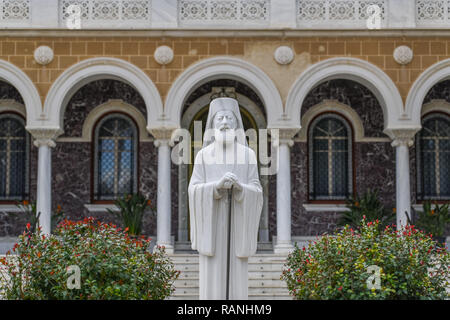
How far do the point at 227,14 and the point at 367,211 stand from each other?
17.9ft

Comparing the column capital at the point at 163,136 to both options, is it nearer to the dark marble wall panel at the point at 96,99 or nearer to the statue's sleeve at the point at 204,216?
the dark marble wall panel at the point at 96,99

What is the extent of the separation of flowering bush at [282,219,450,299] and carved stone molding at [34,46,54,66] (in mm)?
8255

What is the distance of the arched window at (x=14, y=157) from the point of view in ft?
53.9

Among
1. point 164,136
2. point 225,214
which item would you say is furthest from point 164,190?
point 225,214

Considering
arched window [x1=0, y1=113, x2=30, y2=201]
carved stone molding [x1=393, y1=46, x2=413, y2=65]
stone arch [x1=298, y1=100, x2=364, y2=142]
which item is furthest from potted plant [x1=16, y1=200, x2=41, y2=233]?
carved stone molding [x1=393, y1=46, x2=413, y2=65]

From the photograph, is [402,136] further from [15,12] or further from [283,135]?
[15,12]

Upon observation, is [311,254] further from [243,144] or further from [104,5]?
[104,5]

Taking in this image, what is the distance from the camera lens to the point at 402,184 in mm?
14320

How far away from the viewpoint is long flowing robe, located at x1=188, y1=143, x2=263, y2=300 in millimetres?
6910

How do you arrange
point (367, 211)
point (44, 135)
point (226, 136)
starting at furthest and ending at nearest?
1. point (367, 211)
2. point (44, 135)
3. point (226, 136)

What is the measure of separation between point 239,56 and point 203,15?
122 centimetres

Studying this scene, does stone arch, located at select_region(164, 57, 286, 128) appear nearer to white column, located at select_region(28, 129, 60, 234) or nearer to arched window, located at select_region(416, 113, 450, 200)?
white column, located at select_region(28, 129, 60, 234)
